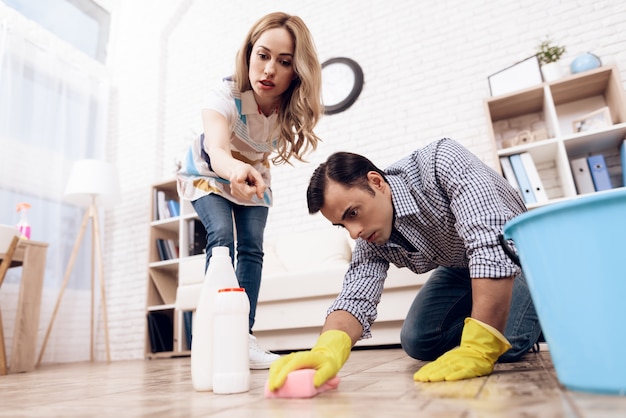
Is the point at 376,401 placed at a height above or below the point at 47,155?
below

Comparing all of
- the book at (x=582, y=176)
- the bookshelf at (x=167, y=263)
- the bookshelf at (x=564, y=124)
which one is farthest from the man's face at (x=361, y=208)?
the bookshelf at (x=167, y=263)

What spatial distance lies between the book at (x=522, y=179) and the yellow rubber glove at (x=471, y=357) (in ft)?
5.53

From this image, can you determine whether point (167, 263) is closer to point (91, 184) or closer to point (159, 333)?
point (159, 333)

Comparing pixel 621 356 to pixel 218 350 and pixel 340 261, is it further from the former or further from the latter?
pixel 340 261

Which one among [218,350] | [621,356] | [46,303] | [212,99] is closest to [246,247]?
[212,99]

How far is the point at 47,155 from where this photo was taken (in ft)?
11.9

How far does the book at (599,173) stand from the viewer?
7.65 feet

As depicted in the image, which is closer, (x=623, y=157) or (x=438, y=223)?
(x=438, y=223)

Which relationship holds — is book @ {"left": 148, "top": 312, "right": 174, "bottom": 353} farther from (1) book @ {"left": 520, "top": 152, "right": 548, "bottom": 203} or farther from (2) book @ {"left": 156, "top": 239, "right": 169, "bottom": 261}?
(1) book @ {"left": 520, "top": 152, "right": 548, "bottom": 203}

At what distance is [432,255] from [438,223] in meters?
0.13

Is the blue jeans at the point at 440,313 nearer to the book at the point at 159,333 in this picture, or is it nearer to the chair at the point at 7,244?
the chair at the point at 7,244

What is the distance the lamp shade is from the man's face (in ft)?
9.25

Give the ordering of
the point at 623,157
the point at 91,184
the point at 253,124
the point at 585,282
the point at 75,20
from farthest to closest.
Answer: the point at 75,20, the point at 91,184, the point at 623,157, the point at 253,124, the point at 585,282

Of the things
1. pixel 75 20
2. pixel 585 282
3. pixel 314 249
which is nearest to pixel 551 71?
pixel 314 249
